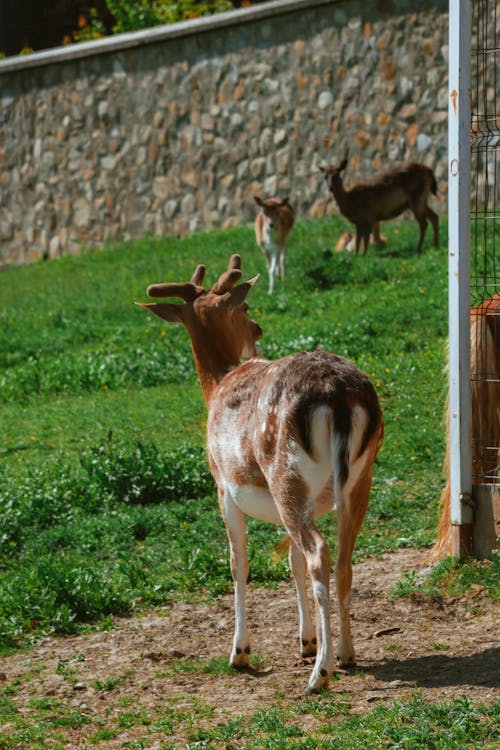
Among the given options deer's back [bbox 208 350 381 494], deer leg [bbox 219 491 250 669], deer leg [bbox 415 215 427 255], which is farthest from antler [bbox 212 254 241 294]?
deer leg [bbox 415 215 427 255]

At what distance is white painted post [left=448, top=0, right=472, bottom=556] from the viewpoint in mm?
6133

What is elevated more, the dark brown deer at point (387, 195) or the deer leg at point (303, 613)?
the dark brown deer at point (387, 195)

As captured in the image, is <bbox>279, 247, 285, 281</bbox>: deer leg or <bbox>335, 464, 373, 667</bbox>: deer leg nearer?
<bbox>335, 464, 373, 667</bbox>: deer leg

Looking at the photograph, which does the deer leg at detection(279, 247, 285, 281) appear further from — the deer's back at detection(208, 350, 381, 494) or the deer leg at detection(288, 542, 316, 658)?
the deer leg at detection(288, 542, 316, 658)

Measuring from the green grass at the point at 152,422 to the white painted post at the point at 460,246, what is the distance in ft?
4.20

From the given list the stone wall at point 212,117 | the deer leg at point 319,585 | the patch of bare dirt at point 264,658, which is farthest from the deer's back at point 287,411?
the stone wall at point 212,117

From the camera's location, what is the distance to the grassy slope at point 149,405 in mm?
7145

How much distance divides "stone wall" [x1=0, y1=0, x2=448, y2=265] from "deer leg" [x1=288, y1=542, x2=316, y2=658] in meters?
13.0

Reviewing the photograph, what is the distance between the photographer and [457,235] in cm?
617

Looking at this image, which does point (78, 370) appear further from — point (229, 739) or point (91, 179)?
point (91, 179)

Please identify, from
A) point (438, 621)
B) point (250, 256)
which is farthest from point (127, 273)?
point (438, 621)

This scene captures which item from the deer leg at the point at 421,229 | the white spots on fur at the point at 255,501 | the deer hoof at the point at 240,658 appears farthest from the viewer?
the deer leg at the point at 421,229

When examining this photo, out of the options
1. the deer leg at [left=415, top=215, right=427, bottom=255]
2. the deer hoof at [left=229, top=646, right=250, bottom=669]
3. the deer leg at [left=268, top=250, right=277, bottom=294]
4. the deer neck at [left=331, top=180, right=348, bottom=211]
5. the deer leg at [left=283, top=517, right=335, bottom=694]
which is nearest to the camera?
the deer leg at [left=283, top=517, right=335, bottom=694]

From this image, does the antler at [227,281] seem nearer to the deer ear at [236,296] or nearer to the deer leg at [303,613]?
the deer ear at [236,296]
